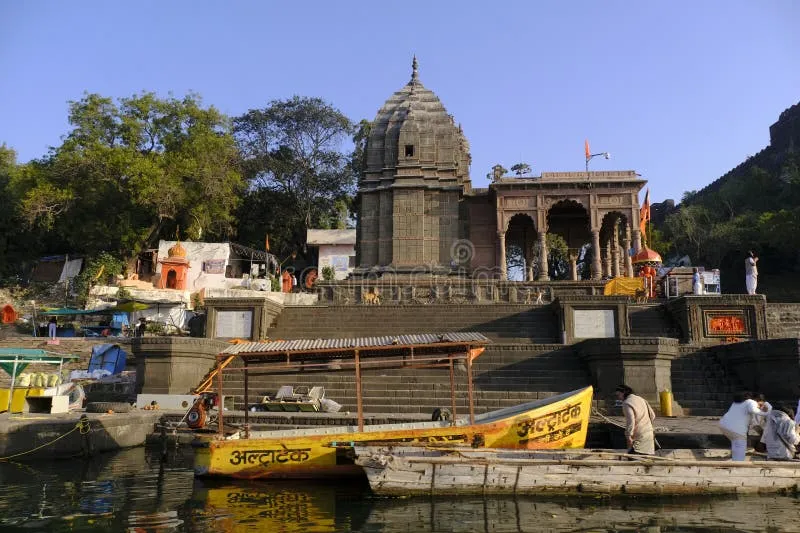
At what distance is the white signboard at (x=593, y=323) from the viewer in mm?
14977

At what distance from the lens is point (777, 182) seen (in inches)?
1897

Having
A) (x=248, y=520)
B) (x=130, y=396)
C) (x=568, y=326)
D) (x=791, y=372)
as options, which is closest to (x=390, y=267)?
(x=568, y=326)

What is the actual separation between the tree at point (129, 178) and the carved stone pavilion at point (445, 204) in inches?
405

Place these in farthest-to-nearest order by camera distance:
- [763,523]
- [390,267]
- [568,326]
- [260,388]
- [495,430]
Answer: [390,267] < [568,326] < [260,388] < [495,430] < [763,523]

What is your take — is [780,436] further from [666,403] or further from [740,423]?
[666,403]

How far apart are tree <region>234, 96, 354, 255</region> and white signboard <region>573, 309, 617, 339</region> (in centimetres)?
2824

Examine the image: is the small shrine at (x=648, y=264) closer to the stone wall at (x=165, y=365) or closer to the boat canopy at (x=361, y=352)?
the boat canopy at (x=361, y=352)

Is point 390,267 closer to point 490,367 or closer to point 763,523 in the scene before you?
point 490,367

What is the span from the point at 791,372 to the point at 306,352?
31.7 feet

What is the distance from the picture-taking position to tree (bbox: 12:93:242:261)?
30.2m

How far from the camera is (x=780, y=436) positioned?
7.68m

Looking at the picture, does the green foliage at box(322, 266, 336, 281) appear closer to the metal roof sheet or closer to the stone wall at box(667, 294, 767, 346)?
the stone wall at box(667, 294, 767, 346)

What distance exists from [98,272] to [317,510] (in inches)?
1095

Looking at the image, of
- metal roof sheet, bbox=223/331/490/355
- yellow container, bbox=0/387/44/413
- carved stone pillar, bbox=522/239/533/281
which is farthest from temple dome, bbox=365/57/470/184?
metal roof sheet, bbox=223/331/490/355
